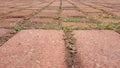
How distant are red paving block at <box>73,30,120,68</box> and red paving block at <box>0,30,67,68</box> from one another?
0.38ft

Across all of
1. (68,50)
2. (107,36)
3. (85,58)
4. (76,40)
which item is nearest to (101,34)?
(107,36)

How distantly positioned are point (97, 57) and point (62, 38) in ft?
1.83

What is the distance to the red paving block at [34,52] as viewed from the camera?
3.99 feet

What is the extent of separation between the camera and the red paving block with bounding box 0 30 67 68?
122 cm

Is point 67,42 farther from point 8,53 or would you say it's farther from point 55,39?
point 8,53

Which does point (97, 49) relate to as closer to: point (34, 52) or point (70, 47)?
point (70, 47)

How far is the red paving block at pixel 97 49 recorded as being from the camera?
48.2 inches

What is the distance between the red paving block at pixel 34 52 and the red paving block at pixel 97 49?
115 millimetres

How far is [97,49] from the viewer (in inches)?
58.4

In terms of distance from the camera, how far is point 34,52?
1.41m

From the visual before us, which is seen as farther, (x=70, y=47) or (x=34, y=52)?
(x=70, y=47)

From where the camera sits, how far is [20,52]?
1419 millimetres

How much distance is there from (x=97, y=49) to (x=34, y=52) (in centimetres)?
42

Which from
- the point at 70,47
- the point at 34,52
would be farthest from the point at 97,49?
the point at 34,52
